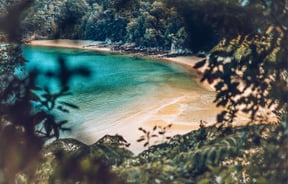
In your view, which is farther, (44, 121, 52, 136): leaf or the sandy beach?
the sandy beach

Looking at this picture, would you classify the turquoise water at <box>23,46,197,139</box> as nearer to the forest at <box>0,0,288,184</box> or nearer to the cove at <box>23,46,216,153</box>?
the cove at <box>23,46,216,153</box>

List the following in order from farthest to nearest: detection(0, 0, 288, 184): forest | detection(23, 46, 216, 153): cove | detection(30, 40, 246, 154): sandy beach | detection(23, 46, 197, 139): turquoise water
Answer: detection(23, 46, 197, 139): turquoise water → detection(23, 46, 216, 153): cove → detection(30, 40, 246, 154): sandy beach → detection(0, 0, 288, 184): forest

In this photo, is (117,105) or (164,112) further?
(117,105)

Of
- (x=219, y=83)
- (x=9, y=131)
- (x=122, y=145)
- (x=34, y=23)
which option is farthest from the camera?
(x=122, y=145)

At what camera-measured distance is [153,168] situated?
120 centimetres

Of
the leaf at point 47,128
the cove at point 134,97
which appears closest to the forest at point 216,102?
the leaf at point 47,128

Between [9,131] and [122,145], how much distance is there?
2.55 ft

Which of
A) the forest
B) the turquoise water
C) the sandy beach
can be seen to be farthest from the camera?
the turquoise water

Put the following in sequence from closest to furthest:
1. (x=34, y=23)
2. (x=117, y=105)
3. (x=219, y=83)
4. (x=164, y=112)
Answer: (x=219, y=83)
(x=34, y=23)
(x=164, y=112)
(x=117, y=105)

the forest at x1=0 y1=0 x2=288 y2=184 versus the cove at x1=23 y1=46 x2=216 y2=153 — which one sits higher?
the forest at x1=0 y1=0 x2=288 y2=184

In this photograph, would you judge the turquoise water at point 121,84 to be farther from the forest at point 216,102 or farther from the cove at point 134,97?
the forest at point 216,102

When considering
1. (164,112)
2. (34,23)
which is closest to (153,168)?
(34,23)

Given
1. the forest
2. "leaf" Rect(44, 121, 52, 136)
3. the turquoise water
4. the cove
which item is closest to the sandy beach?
the cove

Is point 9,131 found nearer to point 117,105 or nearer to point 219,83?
point 219,83
